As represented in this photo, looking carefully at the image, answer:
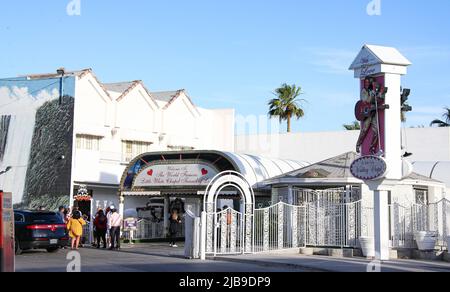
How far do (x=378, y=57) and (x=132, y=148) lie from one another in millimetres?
21993

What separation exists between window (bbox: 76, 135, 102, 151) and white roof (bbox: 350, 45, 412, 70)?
19095 millimetres

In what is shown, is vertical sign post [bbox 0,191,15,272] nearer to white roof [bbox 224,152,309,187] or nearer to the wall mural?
white roof [bbox 224,152,309,187]

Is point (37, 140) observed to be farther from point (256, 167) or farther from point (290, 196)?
point (290, 196)

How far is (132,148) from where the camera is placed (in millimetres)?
41469

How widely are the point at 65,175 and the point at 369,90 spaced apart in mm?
19300

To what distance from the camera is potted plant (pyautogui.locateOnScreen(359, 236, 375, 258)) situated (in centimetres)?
2322

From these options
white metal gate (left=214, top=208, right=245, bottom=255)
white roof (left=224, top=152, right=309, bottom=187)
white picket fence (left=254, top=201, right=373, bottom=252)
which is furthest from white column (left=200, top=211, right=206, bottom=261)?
white roof (left=224, top=152, right=309, bottom=187)

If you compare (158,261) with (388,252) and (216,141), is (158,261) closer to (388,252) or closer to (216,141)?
(388,252)

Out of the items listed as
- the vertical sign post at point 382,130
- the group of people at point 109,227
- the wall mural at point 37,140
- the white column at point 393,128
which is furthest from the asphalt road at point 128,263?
the wall mural at point 37,140

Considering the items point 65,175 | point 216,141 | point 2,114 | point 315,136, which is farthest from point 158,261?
point 315,136

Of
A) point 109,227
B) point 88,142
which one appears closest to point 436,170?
point 109,227

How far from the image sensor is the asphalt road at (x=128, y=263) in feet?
60.1

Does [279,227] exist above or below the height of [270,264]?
above
